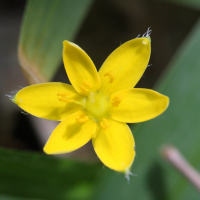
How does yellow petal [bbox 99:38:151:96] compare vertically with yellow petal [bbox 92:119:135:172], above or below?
above

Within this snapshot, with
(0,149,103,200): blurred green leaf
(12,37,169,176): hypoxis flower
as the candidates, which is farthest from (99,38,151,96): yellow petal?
(0,149,103,200): blurred green leaf

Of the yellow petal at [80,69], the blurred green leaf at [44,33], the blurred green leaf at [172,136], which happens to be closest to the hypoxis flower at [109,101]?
the yellow petal at [80,69]

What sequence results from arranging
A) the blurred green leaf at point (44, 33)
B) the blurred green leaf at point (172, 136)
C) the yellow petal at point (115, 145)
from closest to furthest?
the yellow petal at point (115, 145), the blurred green leaf at point (44, 33), the blurred green leaf at point (172, 136)

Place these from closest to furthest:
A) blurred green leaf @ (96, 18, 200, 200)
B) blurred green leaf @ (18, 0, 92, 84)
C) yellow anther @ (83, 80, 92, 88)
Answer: yellow anther @ (83, 80, 92, 88)
blurred green leaf @ (18, 0, 92, 84)
blurred green leaf @ (96, 18, 200, 200)

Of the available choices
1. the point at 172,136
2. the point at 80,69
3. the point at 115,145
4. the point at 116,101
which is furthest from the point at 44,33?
the point at 172,136

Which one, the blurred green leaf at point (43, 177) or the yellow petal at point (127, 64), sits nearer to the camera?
the yellow petal at point (127, 64)

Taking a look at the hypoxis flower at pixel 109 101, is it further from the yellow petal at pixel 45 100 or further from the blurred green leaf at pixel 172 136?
the blurred green leaf at pixel 172 136

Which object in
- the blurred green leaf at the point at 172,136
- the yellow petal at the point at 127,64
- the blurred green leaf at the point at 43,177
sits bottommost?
the blurred green leaf at the point at 43,177

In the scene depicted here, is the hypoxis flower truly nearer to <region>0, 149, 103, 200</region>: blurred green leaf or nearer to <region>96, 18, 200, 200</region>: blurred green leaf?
<region>0, 149, 103, 200</region>: blurred green leaf

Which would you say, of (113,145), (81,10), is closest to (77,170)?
(113,145)
